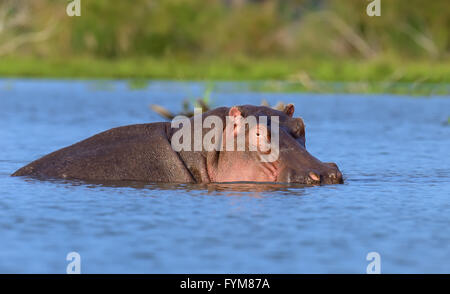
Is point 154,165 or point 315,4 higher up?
point 315,4

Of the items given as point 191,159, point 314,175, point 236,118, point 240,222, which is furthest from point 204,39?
point 240,222

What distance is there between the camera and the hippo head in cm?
783

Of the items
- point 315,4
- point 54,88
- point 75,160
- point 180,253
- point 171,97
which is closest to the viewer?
point 180,253

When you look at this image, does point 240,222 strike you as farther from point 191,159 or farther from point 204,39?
point 204,39

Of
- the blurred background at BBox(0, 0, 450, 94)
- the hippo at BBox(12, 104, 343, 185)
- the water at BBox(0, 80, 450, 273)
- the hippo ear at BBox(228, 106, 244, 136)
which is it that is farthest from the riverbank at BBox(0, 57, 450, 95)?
the hippo ear at BBox(228, 106, 244, 136)

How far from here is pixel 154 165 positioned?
323 inches

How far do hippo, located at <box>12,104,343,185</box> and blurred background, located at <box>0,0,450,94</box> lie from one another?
79.5ft

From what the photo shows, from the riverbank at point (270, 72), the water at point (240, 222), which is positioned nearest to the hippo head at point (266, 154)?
the water at point (240, 222)

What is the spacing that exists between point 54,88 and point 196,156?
2323 cm

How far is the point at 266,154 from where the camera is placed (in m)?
7.86
